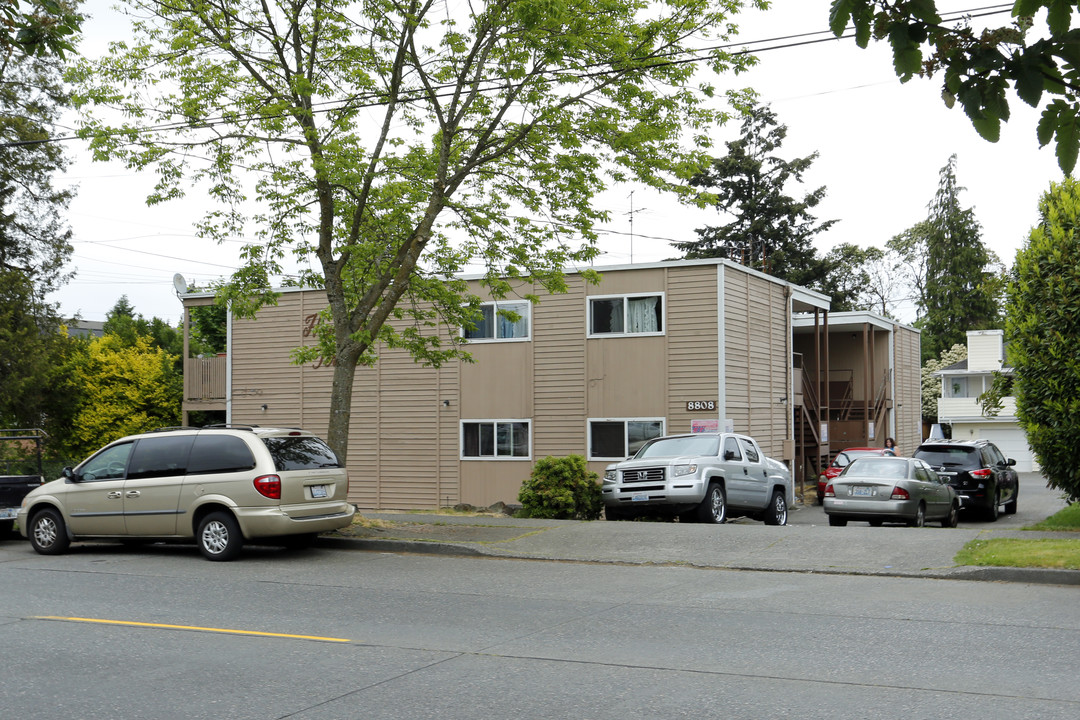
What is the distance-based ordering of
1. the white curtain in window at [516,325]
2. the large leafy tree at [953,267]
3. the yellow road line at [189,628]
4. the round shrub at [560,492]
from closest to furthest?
the yellow road line at [189,628]
the round shrub at [560,492]
the white curtain in window at [516,325]
the large leafy tree at [953,267]

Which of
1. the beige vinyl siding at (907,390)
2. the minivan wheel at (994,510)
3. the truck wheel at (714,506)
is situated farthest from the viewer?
the beige vinyl siding at (907,390)

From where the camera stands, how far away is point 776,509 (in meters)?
20.3

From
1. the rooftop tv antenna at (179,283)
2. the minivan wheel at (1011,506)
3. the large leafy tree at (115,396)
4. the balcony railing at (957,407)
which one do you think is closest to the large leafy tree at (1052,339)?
the minivan wheel at (1011,506)

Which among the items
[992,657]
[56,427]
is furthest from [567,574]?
[56,427]

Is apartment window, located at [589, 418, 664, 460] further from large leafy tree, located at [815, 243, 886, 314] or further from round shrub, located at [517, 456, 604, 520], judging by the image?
large leafy tree, located at [815, 243, 886, 314]

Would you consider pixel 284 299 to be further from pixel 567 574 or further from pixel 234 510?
pixel 567 574

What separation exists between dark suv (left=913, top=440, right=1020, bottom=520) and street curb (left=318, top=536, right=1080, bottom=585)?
11875 millimetres

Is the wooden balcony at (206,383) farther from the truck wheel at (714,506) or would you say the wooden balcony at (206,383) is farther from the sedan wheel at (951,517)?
the sedan wheel at (951,517)

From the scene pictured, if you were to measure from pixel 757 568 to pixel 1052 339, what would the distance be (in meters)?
6.40

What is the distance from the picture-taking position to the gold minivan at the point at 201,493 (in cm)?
1327

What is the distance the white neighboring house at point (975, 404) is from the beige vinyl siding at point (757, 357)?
29.3 meters

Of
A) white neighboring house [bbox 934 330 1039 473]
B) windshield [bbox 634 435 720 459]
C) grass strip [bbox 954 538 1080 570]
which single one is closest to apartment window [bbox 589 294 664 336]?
windshield [bbox 634 435 720 459]

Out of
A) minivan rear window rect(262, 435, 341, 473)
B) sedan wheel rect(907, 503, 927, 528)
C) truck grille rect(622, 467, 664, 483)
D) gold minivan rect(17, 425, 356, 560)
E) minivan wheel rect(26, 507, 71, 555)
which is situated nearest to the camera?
gold minivan rect(17, 425, 356, 560)

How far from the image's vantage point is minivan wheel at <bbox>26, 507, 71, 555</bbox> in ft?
47.4
